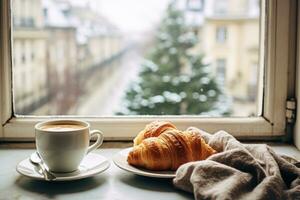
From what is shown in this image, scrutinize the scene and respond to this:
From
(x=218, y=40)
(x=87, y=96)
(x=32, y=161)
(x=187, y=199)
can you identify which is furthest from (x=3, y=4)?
(x=218, y=40)

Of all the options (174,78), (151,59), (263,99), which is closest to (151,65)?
(151,59)

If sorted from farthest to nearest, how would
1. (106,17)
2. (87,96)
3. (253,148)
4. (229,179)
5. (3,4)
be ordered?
1. (87,96)
2. (106,17)
3. (3,4)
4. (253,148)
5. (229,179)

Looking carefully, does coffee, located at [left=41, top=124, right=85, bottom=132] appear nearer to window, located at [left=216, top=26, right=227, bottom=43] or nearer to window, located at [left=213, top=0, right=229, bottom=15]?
window, located at [left=213, top=0, right=229, bottom=15]

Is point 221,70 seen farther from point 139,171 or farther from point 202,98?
point 139,171

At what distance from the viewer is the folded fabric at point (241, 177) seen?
21.9 inches

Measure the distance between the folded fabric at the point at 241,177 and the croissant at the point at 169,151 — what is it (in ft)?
0.12

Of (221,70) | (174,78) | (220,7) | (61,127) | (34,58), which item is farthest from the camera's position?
(174,78)

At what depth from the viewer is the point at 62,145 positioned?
2.12 ft

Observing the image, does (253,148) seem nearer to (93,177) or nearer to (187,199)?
(187,199)

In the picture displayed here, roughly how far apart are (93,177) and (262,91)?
0.44 metres

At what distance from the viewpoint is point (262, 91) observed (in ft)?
3.11

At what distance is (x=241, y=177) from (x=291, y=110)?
38 centimetres

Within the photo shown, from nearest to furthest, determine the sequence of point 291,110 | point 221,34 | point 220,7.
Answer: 1. point 291,110
2. point 220,7
3. point 221,34

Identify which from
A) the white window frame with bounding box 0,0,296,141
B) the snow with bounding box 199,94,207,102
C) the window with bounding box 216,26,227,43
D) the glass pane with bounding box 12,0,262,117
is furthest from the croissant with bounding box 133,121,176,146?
the snow with bounding box 199,94,207,102
